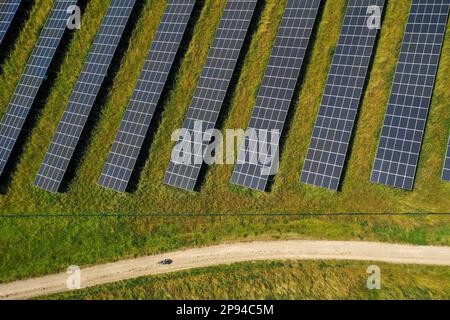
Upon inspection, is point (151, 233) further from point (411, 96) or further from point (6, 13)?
point (6, 13)

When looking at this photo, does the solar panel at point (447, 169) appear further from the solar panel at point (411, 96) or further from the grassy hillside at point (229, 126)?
the solar panel at point (411, 96)

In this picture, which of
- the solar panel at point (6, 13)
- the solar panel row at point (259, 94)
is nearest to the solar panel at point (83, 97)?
the solar panel row at point (259, 94)

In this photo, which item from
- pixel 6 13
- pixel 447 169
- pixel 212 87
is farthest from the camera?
pixel 6 13

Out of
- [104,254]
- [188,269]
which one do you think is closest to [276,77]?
[188,269]

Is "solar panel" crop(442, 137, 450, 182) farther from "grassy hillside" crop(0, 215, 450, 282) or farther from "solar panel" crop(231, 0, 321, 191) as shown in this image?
"solar panel" crop(231, 0, 321, 191)

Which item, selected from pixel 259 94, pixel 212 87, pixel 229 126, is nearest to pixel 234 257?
pixel 229 126

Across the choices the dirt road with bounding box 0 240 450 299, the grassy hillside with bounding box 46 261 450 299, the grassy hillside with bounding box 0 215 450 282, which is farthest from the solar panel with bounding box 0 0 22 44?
the grassy hillside with bounding box 46 261 450 299

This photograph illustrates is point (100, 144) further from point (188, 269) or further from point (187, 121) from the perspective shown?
point (188, 269)

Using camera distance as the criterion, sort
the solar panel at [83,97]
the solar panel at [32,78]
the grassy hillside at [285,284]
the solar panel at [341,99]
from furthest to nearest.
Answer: the solar panel at [32,78] < the solar panel at [83,97] < the solar panel at [341,99] < the grassy hillside at [285,284]
